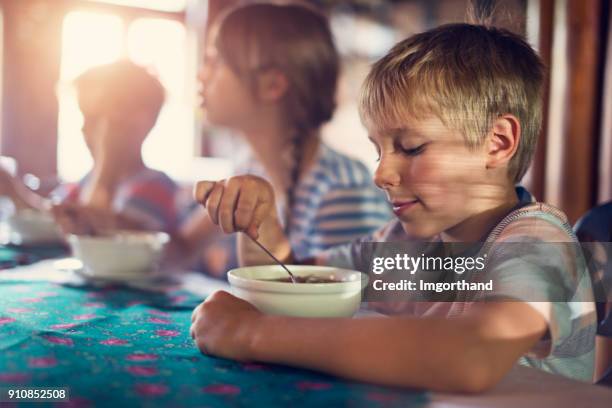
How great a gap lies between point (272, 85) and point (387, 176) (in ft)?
2.93

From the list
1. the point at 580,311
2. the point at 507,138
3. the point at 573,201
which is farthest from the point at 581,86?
the point at 580,311

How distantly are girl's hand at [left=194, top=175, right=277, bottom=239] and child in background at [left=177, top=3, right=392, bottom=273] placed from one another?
65cm

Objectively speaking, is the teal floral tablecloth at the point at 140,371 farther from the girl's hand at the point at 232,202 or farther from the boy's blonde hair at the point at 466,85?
the boy's blonde hair at the point at 466,85

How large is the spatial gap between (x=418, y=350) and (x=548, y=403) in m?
0.11

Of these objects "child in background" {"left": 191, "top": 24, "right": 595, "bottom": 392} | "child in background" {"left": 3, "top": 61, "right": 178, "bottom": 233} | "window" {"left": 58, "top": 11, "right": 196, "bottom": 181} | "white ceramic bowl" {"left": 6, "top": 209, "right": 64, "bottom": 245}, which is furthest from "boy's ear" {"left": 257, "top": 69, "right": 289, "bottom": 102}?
"window" {"left": 58, "top": 11, "right": 196, "bottom": 181}

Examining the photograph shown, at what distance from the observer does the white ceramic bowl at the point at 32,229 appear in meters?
1.41

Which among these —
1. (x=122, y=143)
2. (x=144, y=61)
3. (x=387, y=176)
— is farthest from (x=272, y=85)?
(x=144, y=61)

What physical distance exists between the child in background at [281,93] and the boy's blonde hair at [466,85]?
2.24 ft

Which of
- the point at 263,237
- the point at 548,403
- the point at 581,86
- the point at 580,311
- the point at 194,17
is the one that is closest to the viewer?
the point at 548,403

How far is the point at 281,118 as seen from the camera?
5.34ft

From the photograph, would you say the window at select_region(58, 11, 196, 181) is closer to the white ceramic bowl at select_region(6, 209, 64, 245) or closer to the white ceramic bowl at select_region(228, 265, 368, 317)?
the white ceramic bowl at select_region(6, 209, 64, 245)

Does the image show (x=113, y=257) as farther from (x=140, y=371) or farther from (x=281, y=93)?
(x=281, y=93)

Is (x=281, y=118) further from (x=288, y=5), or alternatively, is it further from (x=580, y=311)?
(x=580, y=311)

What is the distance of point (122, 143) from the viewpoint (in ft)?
6.28
